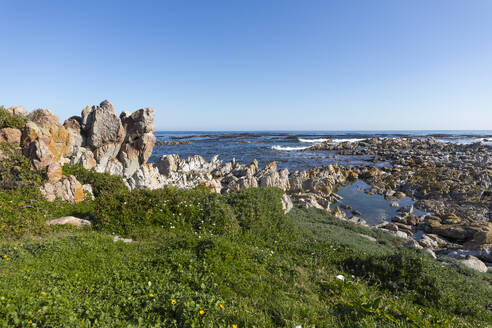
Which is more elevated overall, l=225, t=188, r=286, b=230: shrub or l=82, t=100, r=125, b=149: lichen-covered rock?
l=82, t=100, r=125, b=149: lichen-covered rock

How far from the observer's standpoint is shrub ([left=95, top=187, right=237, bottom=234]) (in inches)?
404

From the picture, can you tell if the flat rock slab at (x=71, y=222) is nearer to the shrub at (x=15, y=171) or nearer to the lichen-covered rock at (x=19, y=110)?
the shrub at (x=15, y=171)

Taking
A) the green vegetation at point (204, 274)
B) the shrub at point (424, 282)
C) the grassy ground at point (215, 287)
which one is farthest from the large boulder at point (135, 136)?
the shrub at point (424, 282)

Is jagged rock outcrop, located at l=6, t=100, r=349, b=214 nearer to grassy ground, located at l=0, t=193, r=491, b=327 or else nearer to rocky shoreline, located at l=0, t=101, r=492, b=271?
rocky shoreline, located at l=0, t=101, r=492, b=271

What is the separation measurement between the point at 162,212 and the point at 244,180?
1087 centimetres

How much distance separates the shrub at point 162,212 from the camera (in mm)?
10250

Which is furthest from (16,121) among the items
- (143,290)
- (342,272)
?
(342,272)

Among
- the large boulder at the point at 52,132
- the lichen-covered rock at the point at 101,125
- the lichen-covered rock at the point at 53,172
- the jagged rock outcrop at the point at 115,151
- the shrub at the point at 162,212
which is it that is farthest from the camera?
the lichen-covered rock at the point at 101,125

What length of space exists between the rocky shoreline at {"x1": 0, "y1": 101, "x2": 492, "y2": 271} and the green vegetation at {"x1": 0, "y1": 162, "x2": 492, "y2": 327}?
4.16 m

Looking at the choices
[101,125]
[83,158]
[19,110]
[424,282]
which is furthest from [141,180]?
[424,282]

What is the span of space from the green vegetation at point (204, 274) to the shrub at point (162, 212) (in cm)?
5

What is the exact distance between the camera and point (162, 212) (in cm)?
1070

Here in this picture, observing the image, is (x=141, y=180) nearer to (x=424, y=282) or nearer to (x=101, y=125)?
(x=101, y=125)

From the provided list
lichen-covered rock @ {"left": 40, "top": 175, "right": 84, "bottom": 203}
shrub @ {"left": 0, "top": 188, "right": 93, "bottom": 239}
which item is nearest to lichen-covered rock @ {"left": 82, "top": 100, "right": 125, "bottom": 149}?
lichen-covered rock @ {"left": 40, "top": 175, "right": 84, "bottom": 203}
